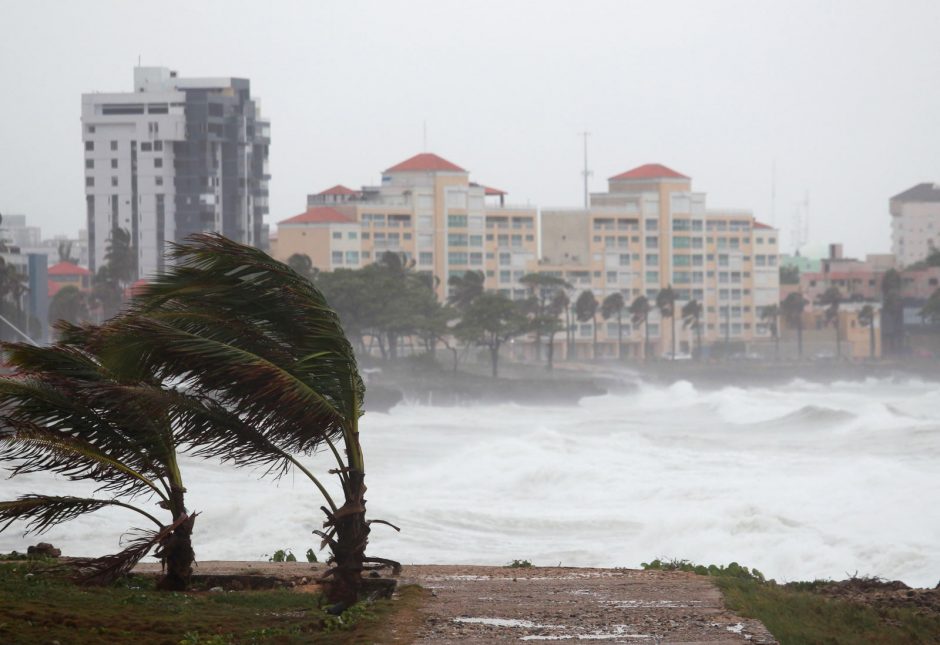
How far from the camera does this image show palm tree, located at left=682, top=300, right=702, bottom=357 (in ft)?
341

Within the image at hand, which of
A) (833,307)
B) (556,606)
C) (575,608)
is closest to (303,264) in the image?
(833,307)

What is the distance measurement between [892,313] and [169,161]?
5529cm

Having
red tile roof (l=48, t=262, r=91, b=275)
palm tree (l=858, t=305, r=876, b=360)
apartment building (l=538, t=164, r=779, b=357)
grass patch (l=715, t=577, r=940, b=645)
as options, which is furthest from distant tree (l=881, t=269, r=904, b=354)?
grass patch (l=715, t=577, r=940, b=645)

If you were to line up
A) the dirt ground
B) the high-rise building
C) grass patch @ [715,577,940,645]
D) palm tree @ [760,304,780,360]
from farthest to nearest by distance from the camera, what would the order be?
palm tree @ [760,304,780,360]
the high-rise building
grass patch @ [715,577,940,645]
the dirt ground

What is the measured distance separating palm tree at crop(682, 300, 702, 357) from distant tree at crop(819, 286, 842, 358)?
948 centimetres

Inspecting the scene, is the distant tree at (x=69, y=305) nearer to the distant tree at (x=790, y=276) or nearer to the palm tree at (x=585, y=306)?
the palm tree at (x=585, y=306)

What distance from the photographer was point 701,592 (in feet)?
34.8

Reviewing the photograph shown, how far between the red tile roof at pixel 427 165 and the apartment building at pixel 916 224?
192 ft

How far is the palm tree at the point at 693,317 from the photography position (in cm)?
10400

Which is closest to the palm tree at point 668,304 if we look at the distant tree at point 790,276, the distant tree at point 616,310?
the distant tree at point 616,310

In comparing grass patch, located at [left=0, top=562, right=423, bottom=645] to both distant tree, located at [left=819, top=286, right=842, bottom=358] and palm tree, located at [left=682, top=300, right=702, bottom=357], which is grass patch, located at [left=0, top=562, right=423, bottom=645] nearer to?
palm tree, located at [left=682, top=300, right=702, bottom=357]

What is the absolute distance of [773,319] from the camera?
107m

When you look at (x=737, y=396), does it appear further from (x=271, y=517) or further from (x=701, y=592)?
(x=701, y=592)

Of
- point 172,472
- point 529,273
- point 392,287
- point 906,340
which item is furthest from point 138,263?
point 172,472
